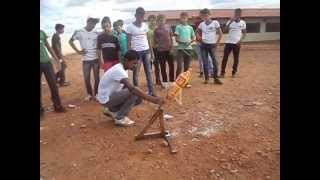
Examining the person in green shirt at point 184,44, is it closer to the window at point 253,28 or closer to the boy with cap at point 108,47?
the window at point 253,28

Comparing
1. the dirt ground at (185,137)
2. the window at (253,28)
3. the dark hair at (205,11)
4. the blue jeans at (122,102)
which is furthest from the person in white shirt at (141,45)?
the window at (253,28)

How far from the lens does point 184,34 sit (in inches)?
182

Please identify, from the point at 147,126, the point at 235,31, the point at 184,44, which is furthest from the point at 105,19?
the point at 235,31

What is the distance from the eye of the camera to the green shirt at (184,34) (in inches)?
176

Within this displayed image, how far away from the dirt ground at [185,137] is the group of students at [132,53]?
116 millimetres

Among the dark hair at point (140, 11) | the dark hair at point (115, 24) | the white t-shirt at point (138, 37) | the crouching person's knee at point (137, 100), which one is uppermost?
the dark hair at point (140, 11)

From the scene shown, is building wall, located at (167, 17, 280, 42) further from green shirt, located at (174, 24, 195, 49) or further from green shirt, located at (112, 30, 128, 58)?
green shirt, located at (112, 30, 128, 58)

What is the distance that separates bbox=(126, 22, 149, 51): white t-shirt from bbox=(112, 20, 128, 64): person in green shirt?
69mm

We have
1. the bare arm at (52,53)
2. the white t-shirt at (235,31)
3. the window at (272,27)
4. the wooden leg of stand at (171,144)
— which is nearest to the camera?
the wooden leg of stand at (171,144)

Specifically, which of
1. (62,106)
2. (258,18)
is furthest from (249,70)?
(62,106)

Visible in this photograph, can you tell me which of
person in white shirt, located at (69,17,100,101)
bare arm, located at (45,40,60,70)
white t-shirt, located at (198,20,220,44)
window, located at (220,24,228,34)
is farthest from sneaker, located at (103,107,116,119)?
window, located at (220,24,228,34)

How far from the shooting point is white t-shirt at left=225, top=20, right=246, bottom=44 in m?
4.07

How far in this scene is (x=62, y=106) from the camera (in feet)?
→ 11.9
